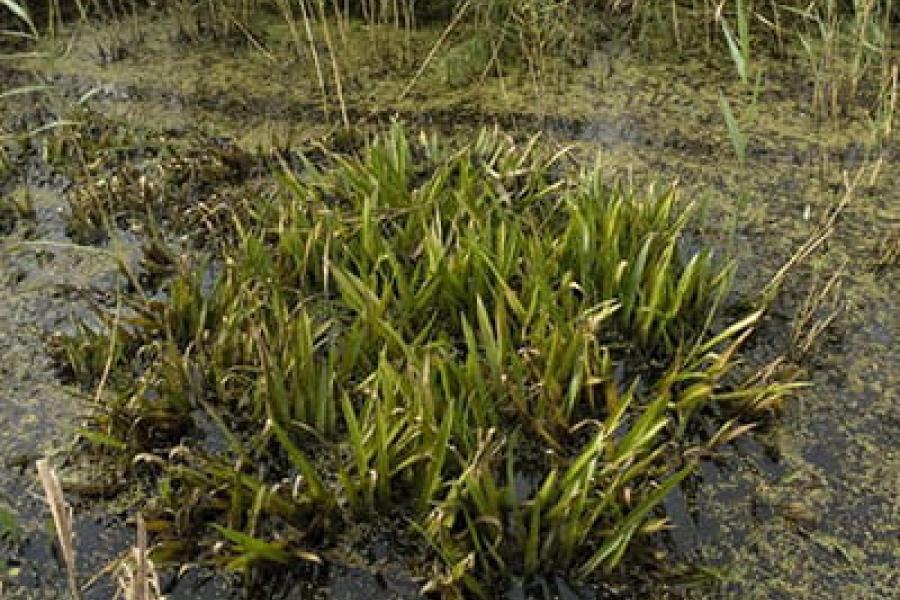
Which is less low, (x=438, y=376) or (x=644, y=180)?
(x=644, y=180)

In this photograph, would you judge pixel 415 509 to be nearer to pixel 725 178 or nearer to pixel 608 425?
pixel 608 425

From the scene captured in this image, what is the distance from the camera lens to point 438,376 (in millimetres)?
1647

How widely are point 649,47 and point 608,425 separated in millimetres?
1533

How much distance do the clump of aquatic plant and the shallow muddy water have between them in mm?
79

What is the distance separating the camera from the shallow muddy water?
146cm

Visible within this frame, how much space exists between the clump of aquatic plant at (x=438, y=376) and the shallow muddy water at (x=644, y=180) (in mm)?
79

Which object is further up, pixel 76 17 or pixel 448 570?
pixel 76 17

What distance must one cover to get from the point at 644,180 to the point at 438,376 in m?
0.86

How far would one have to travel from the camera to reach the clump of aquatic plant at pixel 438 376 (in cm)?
142

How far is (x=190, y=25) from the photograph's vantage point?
2.86 metres

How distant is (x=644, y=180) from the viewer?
2.27 metres

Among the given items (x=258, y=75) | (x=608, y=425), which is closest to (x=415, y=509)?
(x=608, y=425)

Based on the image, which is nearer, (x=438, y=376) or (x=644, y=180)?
(x=438, y=376)

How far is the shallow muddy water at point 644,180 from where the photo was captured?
1.46 metres
